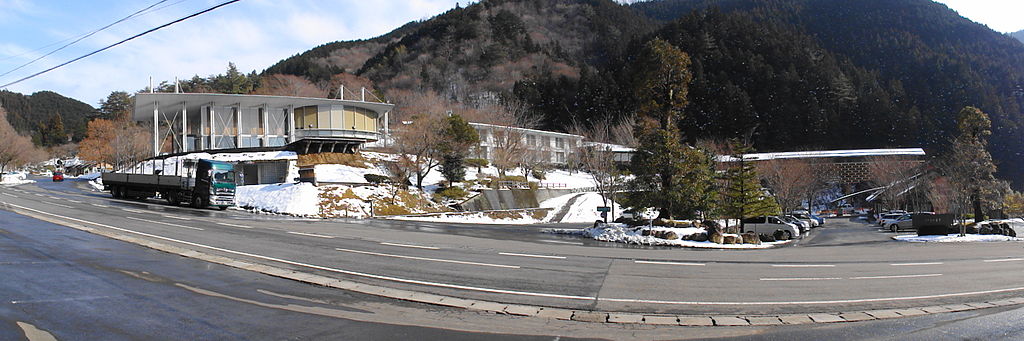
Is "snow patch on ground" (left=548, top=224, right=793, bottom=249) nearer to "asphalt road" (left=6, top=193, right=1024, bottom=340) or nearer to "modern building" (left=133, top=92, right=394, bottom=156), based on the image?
"asphalt road" (left=6, top=193, right=1024, bottom=340)

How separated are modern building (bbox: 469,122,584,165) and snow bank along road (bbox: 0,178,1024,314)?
110ft

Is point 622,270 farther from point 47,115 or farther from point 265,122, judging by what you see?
point 47,115

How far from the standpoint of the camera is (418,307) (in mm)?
8164

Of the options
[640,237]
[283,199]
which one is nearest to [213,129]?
[283,199]

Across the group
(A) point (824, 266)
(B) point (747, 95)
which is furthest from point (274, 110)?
(B) point (747, 95)

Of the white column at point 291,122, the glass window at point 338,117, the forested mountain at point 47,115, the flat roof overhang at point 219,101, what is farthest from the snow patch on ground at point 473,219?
the forested mountain at point 47,115

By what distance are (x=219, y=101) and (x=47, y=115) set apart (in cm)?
12089

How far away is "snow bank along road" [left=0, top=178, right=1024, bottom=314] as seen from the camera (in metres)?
9.41

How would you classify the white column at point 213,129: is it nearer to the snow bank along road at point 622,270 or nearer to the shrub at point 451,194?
the shrub at point 451,194

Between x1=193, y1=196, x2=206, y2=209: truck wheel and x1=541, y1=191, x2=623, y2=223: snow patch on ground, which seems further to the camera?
x1=541, y1=191, x2=623, y2=223: snow patch on ground

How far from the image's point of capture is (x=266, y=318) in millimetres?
7160

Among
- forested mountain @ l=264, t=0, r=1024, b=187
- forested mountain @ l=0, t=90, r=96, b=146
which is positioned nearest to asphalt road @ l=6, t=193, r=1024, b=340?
forested mountain @ l=264, t=0, r=1024, b=187

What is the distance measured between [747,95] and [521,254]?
89.2 metres

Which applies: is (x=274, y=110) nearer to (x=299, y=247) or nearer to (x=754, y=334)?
(x=299, y=247)
